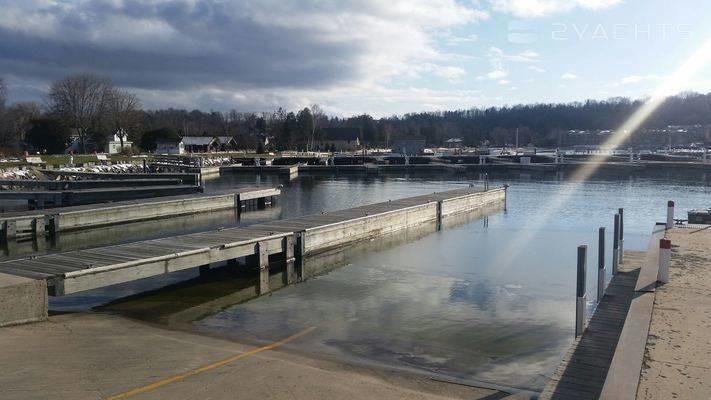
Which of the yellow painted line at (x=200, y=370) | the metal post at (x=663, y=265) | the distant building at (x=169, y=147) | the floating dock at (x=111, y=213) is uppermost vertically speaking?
the distant building at (x=169, y=147)

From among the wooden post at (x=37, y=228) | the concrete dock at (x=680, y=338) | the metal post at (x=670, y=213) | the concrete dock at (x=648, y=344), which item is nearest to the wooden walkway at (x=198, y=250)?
the concrete dock at (x=648, y=344)

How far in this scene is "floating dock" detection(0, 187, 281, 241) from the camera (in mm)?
23422

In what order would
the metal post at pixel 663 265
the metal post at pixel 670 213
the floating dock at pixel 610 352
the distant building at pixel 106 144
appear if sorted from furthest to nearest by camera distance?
the distant building at pixel 106 144
the metal post at pixel 670 213
the metal post at pixel 663 265
the floating dock at pixel 610 352

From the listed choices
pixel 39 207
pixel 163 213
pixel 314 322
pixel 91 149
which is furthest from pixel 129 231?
pixel 91 149

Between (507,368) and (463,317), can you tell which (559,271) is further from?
(507,368)

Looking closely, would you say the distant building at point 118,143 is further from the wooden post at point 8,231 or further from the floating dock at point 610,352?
the floating dock at point 610,352

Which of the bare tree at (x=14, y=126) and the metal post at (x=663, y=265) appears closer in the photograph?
the metal post at (x=663, y=265)

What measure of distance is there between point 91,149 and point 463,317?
280 ft

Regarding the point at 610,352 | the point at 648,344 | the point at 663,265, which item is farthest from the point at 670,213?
the point at 648,344

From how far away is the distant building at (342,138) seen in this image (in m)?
130

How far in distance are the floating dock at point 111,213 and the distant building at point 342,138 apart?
93.5 metres

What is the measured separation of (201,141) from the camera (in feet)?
344

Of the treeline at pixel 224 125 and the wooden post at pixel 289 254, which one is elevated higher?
the treeline at pixel 224 125

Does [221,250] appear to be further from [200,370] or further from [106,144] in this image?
[106,144]
